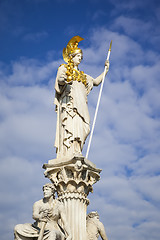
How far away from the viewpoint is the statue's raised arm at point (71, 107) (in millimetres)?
11641

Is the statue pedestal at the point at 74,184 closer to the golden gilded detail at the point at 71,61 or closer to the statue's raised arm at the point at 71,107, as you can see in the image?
the statue's raised arm at the point at 71,107

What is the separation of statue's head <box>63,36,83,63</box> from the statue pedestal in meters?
4.09

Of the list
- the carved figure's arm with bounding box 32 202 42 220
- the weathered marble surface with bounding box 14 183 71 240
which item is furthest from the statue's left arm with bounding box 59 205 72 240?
the carved figure's arm with bounding box 32 202 42 220

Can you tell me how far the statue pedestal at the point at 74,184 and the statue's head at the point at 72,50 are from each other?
4.09 meters

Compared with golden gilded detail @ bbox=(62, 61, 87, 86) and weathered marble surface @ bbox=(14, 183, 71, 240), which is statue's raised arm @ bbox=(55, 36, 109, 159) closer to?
golden gilded detail @ bbox=(62, 61, 87, 86)

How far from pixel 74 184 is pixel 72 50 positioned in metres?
5.13

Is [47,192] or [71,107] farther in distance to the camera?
[71,107]

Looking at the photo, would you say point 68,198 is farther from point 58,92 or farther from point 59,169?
point 58,92

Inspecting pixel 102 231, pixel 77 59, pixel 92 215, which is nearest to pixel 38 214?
pixel 92 215

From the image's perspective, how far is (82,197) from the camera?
10.8 meters

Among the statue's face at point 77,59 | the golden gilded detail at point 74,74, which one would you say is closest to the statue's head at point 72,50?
the statue's face at point 77,59

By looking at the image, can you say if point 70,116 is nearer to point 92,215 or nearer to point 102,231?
point 92,215

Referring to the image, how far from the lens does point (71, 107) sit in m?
12.1

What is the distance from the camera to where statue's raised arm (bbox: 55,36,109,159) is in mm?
11641
